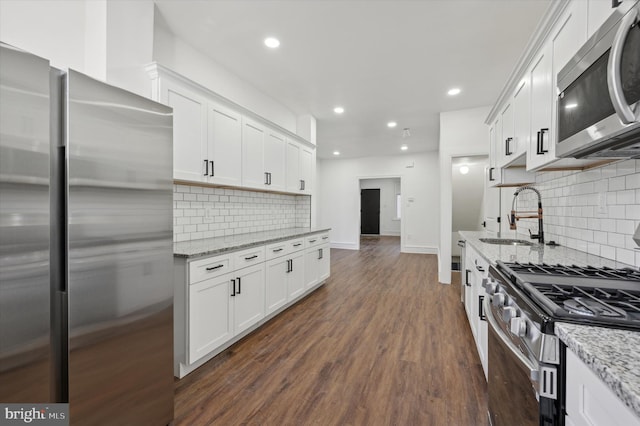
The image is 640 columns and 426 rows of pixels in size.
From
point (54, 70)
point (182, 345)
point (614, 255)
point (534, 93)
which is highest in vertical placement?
point (534, 93)

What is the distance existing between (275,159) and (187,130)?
141cm

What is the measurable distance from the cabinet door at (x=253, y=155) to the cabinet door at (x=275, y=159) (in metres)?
0.11

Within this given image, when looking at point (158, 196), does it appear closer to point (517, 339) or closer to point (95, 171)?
point (95, 171)

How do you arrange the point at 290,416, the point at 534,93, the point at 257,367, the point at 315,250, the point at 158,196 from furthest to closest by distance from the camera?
the point at 315,250, the point at 257,367, the point at 534,93, the point at 290,416, the point at 158,196

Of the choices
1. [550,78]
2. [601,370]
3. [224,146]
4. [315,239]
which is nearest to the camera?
[601,370]

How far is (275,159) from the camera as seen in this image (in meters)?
3.65

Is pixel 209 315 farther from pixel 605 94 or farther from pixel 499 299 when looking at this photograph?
pixel 605 94

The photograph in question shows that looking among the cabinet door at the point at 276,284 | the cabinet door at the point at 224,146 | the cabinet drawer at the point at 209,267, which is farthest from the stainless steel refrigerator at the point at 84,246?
the cabinet door at the point at 276,284

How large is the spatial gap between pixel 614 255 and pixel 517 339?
117 cm

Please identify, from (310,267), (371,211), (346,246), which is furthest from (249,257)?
(371,211)

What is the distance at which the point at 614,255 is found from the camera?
157 cm

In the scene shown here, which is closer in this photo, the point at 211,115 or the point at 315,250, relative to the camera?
the point at 211,115

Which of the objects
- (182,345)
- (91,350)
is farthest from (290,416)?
(91,350)

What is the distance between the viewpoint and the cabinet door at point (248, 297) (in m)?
2.43
